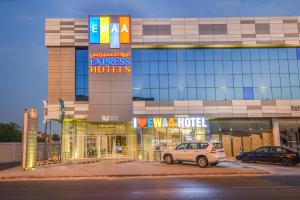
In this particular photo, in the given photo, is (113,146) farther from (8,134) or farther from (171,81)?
(8,134)

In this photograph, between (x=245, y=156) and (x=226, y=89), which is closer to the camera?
(x=245, y=156)

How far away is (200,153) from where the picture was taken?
23.6 m

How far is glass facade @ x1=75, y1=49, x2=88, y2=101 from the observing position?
124 feet

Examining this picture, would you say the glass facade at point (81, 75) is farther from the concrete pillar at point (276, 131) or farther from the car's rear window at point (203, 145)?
the concrete pillar at point (276, 131)

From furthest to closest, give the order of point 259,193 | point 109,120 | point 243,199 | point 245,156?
1. point 109,120
2. point 245,156
3. point 259,193
4. point 243,199

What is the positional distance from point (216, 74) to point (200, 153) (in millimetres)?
16619

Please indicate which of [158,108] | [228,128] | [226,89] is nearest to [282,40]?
[226,89]

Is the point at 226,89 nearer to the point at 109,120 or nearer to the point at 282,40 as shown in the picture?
the point at 282,40

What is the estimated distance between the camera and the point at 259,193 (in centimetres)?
1194

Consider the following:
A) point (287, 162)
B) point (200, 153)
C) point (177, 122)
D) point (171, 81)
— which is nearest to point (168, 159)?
point (200, 153)

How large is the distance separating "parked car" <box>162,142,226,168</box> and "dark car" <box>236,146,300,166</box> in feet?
17.1

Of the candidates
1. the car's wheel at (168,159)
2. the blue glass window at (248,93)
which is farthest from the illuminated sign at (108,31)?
the car's wheel at (168,159)

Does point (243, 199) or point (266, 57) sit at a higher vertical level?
point (266, 57)

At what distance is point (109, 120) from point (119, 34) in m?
9.47
